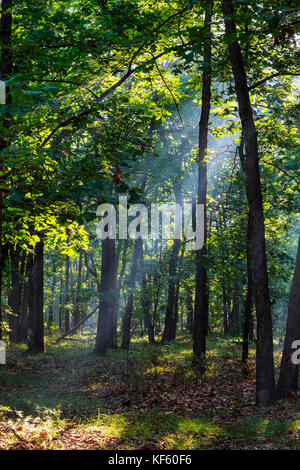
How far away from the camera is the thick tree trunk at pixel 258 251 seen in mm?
9195

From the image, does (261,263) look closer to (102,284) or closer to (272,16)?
(272,16)

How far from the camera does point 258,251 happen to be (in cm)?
930

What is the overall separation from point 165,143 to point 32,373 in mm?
14394

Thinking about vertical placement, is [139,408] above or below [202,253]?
below

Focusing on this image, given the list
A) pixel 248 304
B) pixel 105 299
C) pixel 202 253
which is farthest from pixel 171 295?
pixel 248 304

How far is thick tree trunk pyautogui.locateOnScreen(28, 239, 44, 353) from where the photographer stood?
723 inches

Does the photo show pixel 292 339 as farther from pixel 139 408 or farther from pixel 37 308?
pixel 37 308

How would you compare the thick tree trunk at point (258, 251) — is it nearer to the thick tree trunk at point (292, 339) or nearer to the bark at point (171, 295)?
the thick tree trunk at point (292, 339)

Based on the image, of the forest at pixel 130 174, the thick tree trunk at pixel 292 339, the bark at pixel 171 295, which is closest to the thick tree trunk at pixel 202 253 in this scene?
the forest at pixel 130 174

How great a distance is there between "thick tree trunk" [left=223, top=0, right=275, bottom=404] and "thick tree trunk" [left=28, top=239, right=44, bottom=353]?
11392 millimetres

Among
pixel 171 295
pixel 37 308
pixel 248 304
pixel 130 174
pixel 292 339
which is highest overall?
pixel 130 174

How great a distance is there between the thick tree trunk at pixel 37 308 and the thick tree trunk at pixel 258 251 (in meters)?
11.4

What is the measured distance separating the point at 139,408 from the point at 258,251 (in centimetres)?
465

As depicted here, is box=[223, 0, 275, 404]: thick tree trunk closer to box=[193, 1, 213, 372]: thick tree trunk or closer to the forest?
the forest
